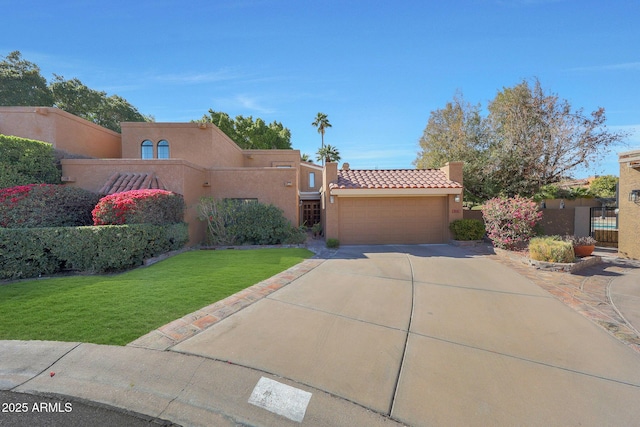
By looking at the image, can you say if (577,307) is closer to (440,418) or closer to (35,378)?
(440,418)

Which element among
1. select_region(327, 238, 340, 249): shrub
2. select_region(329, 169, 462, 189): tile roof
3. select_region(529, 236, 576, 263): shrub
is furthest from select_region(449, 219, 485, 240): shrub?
select_region(327, 238, 340, 249): shrub

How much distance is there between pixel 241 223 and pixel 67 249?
5.89 m

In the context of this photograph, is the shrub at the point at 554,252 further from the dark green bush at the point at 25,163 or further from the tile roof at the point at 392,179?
the dark green bush at the point at 25,163

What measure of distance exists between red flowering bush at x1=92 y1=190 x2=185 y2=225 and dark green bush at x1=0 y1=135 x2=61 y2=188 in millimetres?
4157

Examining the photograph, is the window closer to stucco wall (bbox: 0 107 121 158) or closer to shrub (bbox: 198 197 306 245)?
shrub (bbox: 198 197 306 245)

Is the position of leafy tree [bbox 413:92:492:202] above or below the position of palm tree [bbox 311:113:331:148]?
below

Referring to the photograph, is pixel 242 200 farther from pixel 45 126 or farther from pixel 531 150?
pixel 531 150

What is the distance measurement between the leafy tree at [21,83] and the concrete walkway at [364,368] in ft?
97.3

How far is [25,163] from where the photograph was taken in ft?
35.1

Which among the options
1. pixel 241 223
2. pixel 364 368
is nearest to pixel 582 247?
pixel 364 368

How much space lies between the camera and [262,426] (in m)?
2.54

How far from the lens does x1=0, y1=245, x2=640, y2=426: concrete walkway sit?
2711mm

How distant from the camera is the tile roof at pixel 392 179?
12711 millimetres

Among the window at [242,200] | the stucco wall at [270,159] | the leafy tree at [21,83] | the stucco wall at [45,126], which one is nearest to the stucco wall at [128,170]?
the window at [242,200]
